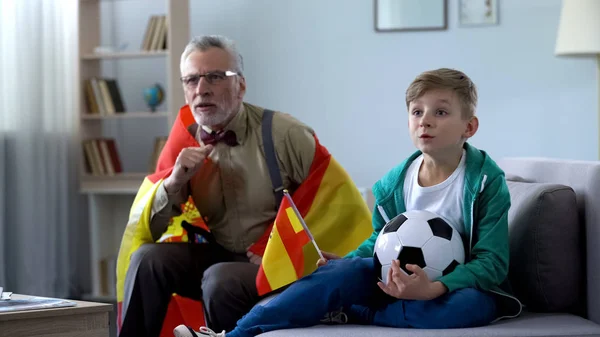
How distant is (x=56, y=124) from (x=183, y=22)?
2.78 ft

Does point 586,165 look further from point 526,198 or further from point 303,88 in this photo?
point 303,88

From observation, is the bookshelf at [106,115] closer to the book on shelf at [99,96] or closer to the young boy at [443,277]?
the book on shelf at [99,96]

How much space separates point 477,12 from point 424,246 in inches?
120

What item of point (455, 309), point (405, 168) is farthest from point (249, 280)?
point (455, 309)

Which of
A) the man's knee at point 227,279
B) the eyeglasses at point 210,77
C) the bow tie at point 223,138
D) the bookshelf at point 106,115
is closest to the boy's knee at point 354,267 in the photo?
the man's knee at point 227,279

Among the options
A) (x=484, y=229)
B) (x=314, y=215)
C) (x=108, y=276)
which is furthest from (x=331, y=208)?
(x=108, y=276)

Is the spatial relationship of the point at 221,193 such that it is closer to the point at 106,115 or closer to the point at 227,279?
the point at 227,279

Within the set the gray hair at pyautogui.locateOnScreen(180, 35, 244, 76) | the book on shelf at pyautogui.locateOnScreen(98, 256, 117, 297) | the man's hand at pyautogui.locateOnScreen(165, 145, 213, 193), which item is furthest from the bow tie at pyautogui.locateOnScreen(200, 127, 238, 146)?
the book on shelf at pyautogui.locateOnScreen(98, 256, 117, 297)

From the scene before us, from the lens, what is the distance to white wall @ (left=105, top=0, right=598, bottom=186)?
4605mm

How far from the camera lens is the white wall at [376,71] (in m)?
4.61

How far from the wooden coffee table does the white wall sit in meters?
2.91

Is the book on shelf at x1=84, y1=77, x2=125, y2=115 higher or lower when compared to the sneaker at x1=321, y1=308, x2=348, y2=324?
higher

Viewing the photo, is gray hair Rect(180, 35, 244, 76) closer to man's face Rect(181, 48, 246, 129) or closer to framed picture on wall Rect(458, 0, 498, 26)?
man's face Rect(181, 48, 246, 129)

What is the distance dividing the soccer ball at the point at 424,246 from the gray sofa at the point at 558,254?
0.15 metres
